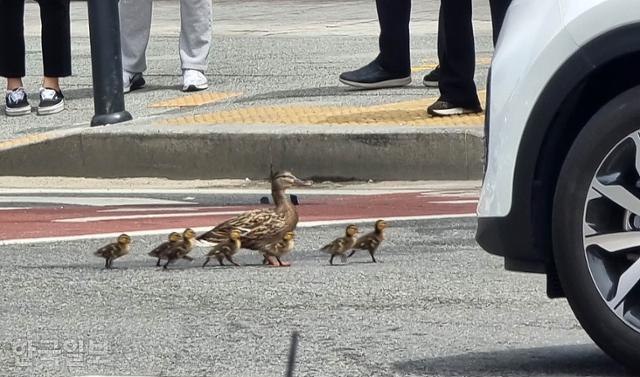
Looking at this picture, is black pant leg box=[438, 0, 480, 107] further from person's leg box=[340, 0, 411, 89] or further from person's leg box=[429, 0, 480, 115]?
person's leg box=[340, 0, 411, 89]

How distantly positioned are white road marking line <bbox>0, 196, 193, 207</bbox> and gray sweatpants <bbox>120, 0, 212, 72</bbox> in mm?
2797

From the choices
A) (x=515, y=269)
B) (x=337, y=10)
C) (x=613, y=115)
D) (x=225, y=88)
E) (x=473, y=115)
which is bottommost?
(x=337, y=10)

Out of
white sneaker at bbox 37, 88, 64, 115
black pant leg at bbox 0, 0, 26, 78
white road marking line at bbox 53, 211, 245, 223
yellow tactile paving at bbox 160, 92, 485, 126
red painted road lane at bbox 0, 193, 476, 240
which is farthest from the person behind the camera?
white sneaker at bbox 37, 88, 64, 115

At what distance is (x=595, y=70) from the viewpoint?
16.6 feet

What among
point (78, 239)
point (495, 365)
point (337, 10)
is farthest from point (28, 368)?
point (337, 10)

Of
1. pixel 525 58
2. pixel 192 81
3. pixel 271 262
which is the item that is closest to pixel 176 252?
pixel 271 262

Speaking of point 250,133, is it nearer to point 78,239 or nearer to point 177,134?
point 177,134

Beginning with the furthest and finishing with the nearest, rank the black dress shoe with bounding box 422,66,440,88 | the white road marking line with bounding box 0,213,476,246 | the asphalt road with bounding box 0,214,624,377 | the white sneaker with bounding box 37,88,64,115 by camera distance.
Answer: the black dress shoe with bounding box 422,66,440,88 → the white sneaker with bounding box 37,88,64,115 → the white road marking line with bounding box 0,213,476,246 → the asphalt road with bounding box 0,214,624,377

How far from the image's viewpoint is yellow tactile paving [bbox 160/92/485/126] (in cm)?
1077

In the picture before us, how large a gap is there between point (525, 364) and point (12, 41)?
24.6ft

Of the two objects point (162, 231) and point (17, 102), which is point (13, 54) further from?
point (162, 231)

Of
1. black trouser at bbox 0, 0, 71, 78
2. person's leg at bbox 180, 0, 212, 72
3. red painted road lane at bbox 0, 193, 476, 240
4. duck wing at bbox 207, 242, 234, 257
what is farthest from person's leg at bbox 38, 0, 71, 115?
duck wing at bbox 207, 242, 234, 257

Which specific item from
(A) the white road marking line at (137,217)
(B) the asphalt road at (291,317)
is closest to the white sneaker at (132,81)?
(A) the white road marking line at (137,217)

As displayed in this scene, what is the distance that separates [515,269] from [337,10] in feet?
49.9
